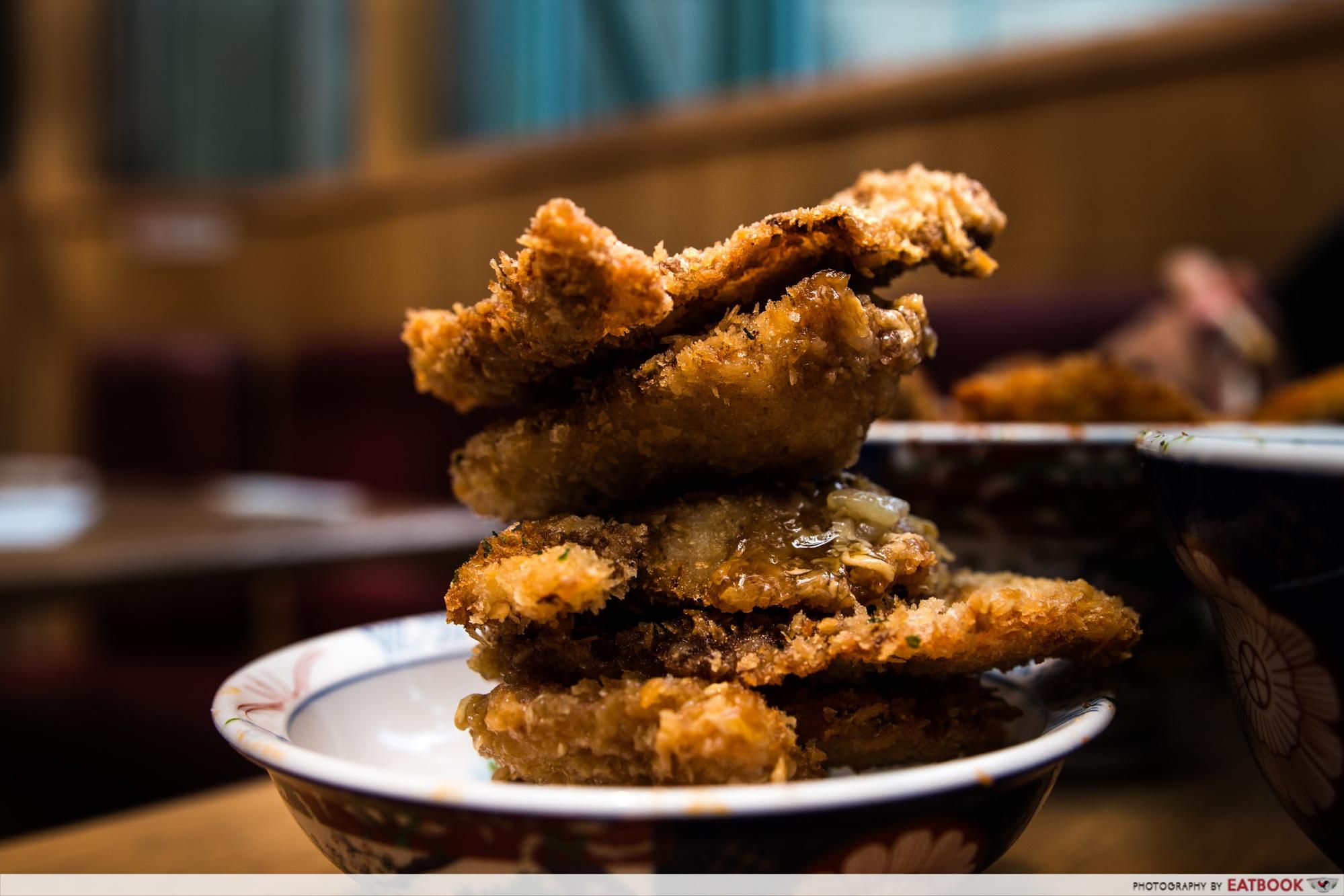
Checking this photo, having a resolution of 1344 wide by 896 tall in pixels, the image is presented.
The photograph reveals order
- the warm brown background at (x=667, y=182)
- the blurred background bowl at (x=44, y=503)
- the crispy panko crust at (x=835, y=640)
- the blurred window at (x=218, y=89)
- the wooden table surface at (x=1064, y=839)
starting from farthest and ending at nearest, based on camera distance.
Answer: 1. the blurred window at (x=218, y=89)
2. the warm brown background at (x=667, y=182)
3. the blurred background bowl at (x=44, y=503)
4. the wooden table surface at (x=1064, y=839)
5. the crispy panko crust at (x=835, y=640)

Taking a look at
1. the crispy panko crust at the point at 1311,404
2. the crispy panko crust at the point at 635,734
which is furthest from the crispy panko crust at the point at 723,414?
the crispy panko crust at the point at 1311,404

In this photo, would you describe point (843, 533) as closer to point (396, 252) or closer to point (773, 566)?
point (773, 566)

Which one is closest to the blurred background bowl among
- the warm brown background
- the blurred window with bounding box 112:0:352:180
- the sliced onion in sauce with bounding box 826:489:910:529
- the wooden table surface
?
the warm brown background

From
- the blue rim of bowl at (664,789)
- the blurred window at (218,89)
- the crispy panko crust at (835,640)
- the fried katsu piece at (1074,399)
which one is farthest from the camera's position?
the blurred window at (218,89)

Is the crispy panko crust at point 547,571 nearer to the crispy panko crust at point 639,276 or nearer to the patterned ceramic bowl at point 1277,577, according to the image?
the crispy panko crust at point 639,276

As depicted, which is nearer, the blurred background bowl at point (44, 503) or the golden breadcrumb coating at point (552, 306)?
the golden breadcrumb coating at point (552, 306)

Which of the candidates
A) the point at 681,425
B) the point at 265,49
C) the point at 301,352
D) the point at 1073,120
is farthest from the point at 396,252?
the point at 681,425

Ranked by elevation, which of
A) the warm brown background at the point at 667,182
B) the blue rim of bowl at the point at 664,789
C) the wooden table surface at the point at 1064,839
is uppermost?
the warm brown background at the point at 667,182

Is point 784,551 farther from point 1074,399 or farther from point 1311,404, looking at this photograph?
point 1311,404
